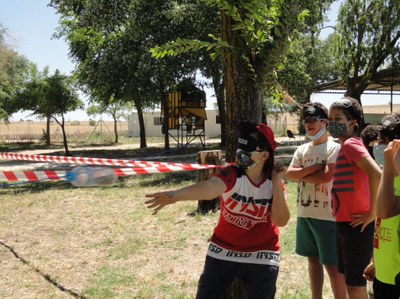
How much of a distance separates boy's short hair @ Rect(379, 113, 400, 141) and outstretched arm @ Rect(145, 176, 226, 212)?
3.52 ft

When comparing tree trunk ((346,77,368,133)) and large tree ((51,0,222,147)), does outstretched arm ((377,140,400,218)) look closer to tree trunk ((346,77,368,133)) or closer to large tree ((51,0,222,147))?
large tree ((51,0,222,147))

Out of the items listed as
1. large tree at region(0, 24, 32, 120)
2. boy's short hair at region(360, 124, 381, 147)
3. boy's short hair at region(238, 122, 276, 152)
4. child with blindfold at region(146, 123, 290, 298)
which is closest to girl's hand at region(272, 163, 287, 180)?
child with blindfold at region(146, 123, 290, 298)

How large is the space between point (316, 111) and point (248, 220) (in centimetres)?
122

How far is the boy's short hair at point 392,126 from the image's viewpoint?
256 cm

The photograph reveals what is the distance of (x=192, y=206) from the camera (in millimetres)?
A: 8047

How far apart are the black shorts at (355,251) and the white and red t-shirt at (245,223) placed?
2.18 feet

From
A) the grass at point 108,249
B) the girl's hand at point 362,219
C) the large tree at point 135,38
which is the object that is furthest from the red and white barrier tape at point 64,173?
the large tree at point 135,38

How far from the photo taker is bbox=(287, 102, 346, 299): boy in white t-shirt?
321 centimetres

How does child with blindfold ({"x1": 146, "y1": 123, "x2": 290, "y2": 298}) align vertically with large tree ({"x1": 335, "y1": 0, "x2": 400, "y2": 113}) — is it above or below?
below

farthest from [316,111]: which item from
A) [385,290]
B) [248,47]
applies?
[385,290]

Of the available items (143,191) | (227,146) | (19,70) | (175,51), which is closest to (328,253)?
(227,146)

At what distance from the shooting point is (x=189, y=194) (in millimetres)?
2352

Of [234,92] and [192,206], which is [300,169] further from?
[192,206]

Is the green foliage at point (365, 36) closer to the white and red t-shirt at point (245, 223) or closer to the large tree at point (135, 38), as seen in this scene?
the large tree at point (135, 38)
